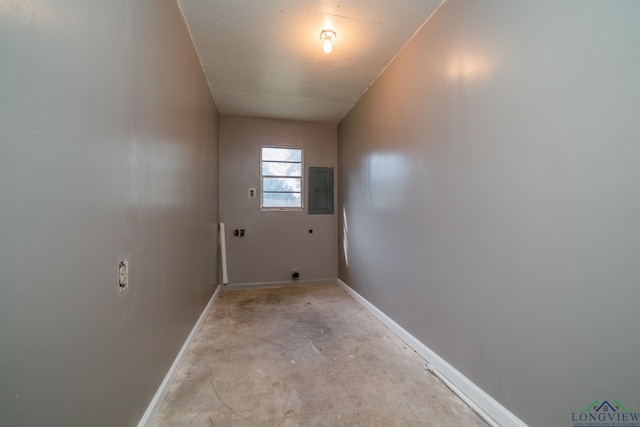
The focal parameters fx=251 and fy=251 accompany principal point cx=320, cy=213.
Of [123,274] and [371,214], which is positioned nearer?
[123,274]

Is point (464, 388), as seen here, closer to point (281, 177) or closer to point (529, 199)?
point (529, 199)

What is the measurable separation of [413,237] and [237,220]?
286 centimetres

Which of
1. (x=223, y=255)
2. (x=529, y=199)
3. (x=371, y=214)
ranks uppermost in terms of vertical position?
(x=529, y=199)

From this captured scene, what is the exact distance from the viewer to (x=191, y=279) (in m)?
2.33

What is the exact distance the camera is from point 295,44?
7.79 ft

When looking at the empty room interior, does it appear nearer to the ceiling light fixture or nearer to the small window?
the ceiling light fixture

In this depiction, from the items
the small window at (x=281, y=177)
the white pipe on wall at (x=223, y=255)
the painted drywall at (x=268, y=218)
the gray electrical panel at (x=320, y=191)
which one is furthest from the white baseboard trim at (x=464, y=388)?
the small window at (x=281, y=177)

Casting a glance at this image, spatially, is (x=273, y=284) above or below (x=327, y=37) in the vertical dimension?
below

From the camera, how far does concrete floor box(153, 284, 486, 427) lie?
1479 millimetres

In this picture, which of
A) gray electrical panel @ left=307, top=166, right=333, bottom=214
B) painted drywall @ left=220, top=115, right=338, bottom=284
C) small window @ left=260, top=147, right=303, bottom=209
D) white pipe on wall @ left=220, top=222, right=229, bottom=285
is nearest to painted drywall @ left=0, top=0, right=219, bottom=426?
white pipe on wall @ left=220, top=222, right=229, bottom=285

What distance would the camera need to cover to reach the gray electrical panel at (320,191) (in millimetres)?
4355

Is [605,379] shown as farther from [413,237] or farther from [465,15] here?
[465,15]

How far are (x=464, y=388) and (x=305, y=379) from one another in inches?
41.9

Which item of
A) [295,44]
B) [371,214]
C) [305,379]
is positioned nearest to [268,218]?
[371,214]
